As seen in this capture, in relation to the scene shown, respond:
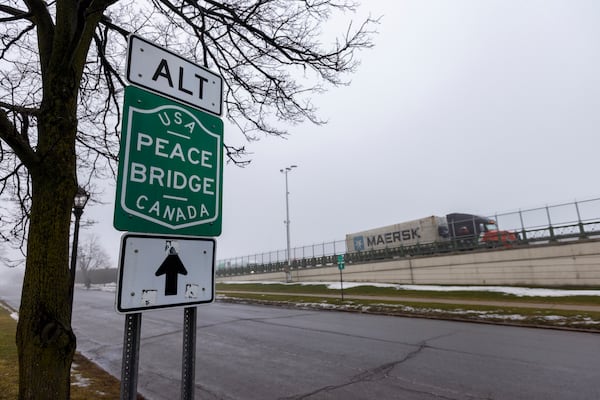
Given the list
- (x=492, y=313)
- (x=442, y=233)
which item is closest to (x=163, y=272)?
(x=492, y=313)

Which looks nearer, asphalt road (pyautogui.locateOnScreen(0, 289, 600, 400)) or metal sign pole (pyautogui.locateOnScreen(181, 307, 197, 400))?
metal sign pole (pyautogui.locateOnScreen(181, 307, 197, 400))

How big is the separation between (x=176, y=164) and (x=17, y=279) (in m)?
170

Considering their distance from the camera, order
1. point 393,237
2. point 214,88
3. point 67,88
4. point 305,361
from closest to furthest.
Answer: point 214,88
point 67,88
point 305,361
point 393,237

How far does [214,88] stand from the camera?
95.1 inches

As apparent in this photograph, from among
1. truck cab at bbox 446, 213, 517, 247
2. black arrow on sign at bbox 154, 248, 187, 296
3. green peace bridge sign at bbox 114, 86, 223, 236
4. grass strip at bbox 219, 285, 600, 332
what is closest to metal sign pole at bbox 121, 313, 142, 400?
black arrow on sign at bbox 154, 248, 187, 296

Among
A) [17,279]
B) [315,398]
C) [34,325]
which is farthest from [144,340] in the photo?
[17,279]

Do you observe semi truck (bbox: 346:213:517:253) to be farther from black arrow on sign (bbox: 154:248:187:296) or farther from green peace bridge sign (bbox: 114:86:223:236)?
black arrow on sign (bbox: 154:248:187:296)

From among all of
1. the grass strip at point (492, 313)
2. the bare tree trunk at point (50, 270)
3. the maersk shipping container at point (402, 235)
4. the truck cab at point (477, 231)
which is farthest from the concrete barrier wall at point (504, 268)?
the bare tree trunk at point (50, 270)

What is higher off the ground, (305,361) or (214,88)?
(214,88)

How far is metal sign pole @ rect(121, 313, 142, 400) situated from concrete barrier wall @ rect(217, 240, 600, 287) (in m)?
25.9

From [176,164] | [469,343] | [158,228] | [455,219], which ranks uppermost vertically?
[455,219]

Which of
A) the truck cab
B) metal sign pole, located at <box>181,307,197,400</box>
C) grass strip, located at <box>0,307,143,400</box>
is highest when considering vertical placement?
the truck cab

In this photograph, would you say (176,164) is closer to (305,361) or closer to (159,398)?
(159,398)

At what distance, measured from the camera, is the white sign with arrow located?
161cm
